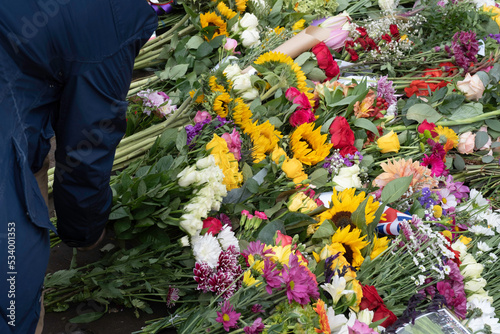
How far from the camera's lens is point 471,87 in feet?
8.12

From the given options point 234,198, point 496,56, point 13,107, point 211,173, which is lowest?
point 496,56

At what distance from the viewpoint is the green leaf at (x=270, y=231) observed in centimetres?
157

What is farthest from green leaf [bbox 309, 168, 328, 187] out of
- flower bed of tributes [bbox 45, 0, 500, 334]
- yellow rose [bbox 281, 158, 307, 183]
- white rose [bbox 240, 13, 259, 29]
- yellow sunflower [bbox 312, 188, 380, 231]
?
white rose [bbox 240, 13, 259, 29]

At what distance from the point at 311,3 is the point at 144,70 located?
3.21 ft

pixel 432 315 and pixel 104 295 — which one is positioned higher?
pixel 104 295

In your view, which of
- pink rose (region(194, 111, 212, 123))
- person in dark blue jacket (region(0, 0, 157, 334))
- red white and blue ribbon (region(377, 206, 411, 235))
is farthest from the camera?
pink rose (region(194, 111, 212, 123))

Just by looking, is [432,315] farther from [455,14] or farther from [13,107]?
[455,14]

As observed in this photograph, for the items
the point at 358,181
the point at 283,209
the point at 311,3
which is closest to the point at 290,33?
the point at 311,3

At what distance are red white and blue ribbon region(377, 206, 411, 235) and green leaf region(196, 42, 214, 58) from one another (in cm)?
101

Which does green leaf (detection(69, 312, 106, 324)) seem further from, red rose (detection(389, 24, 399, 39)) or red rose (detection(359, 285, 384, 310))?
red rose (detection(389, 24, 399, 39))

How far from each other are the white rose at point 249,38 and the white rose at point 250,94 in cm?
39

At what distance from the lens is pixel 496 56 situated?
270 centimetres

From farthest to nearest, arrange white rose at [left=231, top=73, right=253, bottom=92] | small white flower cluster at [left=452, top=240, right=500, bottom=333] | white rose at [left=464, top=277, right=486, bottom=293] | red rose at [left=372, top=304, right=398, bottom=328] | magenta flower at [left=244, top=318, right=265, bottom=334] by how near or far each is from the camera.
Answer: white rose at [left=231, top=73, right=253, bottom=92] < white rose at [left=464, top=277, right=486, bottom=293] < small white flower cluster at [left=452, top=240, right=500, bottom=333] < red rose at [left=372, top=304, right=398, bottom=328] < magenta flower at [left=244, top=318, right=265, bottom=334]

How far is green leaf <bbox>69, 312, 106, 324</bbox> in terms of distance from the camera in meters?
1.48
